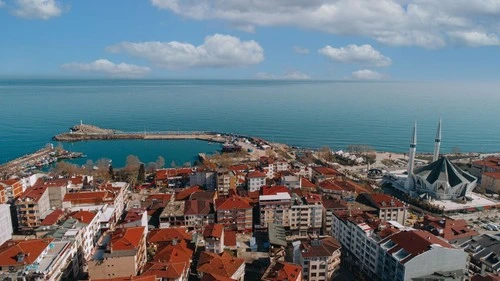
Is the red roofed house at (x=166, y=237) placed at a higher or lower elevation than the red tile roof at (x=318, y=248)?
lower

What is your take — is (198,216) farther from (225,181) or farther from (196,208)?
(225,181)

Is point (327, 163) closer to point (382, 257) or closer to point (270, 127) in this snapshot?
point (382, 257)

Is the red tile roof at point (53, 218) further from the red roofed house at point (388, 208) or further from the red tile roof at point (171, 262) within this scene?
the red roofed house at point (388, 208)

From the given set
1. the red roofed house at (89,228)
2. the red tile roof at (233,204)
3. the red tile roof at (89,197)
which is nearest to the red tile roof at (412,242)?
the red tile roof at (233,204)

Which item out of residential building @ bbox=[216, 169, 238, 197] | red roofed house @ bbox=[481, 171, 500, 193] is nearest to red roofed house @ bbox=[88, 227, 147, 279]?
residential building @ bbox=[216, 169, 238, 197]

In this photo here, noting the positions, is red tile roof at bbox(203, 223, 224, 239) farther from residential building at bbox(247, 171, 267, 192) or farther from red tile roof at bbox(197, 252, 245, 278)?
residential building at bbox(247, 171, 267, 192)

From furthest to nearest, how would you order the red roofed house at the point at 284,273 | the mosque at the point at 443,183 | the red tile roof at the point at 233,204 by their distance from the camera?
the mosque at the point at 443,183, the red tile roof at the point at 233,204, the red roofed house at the point at 284,273
